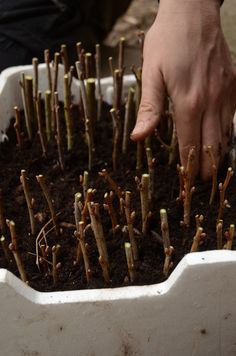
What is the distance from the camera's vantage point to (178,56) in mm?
1062

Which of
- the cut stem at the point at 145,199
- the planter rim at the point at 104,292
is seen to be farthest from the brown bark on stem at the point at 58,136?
the planter rim at the point at 104,292

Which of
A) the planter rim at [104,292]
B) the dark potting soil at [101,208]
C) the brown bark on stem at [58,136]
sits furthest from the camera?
the brown bark on stem at [58,136]

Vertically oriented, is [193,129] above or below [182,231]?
above

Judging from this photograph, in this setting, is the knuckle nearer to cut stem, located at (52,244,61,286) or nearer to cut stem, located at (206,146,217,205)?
cut stem, located at (206,146,217,205)

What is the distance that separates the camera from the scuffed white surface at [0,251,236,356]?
0.88 metres

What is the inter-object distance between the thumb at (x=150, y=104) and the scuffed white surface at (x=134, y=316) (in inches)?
10.6

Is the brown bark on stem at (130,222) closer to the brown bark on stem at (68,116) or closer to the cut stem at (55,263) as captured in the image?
the cut stem at (55,263)

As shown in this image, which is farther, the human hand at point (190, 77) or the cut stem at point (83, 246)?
the human hand at point (190, 77)

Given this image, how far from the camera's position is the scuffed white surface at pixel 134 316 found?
0.88m

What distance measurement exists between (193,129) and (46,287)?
15.8 inches

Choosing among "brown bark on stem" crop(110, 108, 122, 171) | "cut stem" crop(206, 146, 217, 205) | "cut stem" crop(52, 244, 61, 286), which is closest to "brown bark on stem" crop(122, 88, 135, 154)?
"brown bark on stem" crop(110, 108, 122, 171)

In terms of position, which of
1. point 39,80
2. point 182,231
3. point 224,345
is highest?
point 39,80

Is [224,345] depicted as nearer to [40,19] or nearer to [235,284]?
[235,284]

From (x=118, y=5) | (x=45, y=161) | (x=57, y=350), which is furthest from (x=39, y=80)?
(x=118, y=5)
